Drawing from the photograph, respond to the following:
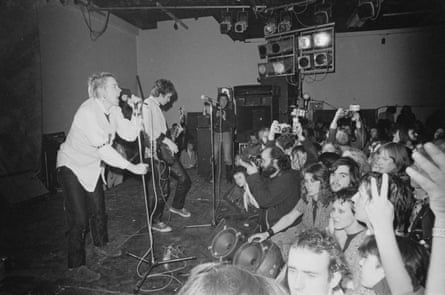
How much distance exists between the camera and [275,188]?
2826 mm

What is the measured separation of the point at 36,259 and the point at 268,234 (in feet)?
7.72

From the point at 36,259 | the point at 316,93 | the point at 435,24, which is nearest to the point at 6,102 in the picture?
the point at 36,259

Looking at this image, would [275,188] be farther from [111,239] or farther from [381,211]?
[111,239]

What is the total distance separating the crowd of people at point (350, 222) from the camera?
3.21 feet

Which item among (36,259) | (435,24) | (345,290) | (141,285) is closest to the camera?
(345,290)

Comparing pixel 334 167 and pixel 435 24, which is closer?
pixel 334 167

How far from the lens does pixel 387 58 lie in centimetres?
965

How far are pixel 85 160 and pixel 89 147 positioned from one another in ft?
0.37

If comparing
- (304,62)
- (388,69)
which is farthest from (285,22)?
(388,69)

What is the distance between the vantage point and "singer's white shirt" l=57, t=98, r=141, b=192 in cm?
279

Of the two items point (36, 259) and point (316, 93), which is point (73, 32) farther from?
point (316, 93)

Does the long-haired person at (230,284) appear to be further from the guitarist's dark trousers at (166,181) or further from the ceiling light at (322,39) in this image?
the ceiling light at (322,39)

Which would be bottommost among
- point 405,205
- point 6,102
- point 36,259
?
point 36,259

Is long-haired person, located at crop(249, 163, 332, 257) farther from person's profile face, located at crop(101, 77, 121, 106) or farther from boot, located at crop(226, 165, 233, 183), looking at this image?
boot, located at crop(226, 165, 233, 183)
